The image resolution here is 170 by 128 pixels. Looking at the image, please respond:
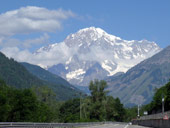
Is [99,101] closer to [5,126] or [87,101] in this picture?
[87,101]

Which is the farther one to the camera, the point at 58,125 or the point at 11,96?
the point at 11,96

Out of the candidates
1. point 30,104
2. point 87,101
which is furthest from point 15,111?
point 87,101

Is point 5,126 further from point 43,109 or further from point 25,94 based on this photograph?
point 43,109

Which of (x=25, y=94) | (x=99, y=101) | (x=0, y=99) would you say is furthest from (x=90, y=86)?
(x=0, y=99)

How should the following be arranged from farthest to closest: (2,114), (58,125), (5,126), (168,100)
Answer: (168,100), (2,114), (58,125), (5,126)

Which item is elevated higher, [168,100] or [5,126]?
[168,100]

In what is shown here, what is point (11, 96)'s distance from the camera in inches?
5079

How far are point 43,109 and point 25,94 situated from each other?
23800 millimetres

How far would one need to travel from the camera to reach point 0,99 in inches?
4542

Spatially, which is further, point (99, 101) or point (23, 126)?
point (99, 101)

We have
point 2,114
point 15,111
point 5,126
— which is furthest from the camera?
point 15,111

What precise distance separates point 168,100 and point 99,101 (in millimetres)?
27927

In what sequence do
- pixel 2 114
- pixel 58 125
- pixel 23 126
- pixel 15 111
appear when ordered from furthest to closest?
pixel 15 111 → pixel 2 114 → pixel 58 125 → pixel 23 126

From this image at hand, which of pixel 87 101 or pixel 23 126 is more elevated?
pixel 87 101
